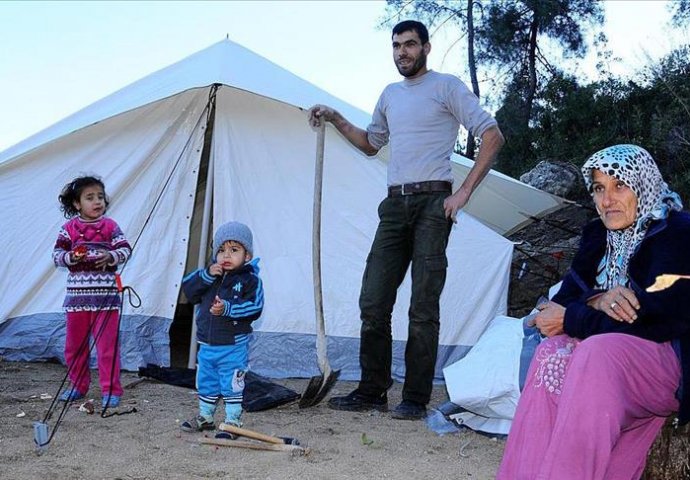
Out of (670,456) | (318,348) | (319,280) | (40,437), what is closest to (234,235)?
(319,280)

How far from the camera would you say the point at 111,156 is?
4.18m

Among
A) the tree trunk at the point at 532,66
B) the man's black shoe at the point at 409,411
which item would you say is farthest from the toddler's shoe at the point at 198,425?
the tree trunk at the point at 532,66

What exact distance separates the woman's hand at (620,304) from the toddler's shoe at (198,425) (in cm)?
152

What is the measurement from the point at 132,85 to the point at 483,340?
103 inches

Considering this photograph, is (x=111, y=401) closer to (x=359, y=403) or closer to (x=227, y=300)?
(x=227, y=300)

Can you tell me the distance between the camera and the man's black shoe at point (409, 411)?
3.00m

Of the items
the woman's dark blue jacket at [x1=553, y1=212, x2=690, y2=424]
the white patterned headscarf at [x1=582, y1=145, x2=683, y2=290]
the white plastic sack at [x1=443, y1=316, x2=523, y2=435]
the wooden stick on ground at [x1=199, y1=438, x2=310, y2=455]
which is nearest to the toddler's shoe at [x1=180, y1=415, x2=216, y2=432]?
the wooden stick on ground at [x1=199, y1=438, x2=310, y2=455]

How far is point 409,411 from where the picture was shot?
301cm

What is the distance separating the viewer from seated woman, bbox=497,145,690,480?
1.60m

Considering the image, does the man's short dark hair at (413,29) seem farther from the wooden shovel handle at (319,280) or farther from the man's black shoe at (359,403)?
the man's black shoe at (359,403)

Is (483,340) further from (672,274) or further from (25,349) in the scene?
(25,349)

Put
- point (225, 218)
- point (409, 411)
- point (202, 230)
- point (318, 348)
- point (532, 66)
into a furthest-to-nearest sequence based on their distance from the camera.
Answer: point (532, 66) < point (202, 230) < point (225, 218) < point (318, 348) < point (409, 411)

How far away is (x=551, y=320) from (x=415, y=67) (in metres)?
1.54

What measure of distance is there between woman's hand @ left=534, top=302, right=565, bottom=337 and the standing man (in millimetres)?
1036
